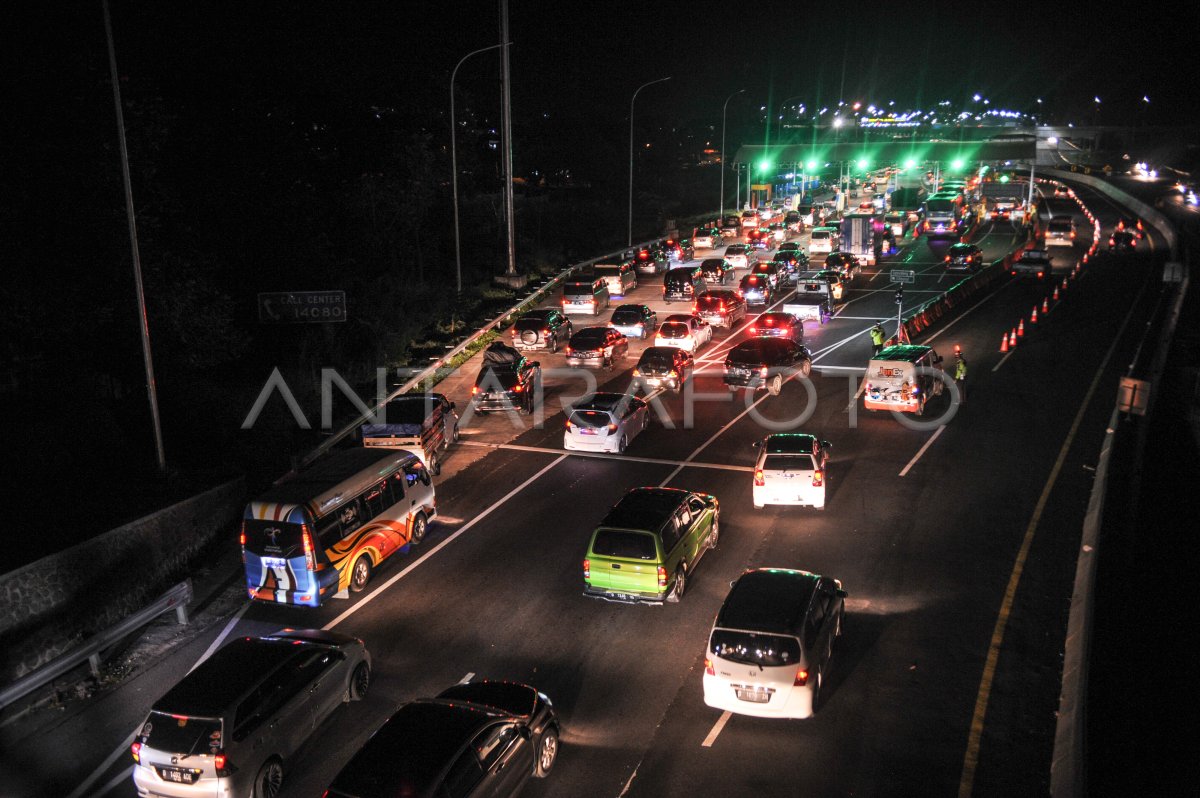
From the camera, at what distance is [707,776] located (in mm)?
10953

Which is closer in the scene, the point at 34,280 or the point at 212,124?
the point at 34,280

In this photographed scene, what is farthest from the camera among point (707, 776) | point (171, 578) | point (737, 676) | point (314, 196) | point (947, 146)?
point (947, 146)

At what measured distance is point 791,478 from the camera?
19219mm

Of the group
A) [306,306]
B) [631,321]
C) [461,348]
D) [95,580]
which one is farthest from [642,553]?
[631,321]

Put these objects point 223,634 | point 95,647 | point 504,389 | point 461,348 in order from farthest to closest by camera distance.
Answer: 1. point 461,348
2. point 504,389
3. point 223,634
4. point 95,647

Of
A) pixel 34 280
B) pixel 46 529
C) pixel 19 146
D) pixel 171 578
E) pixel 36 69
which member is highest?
pixel 36 69

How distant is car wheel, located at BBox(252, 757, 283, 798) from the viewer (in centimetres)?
1068

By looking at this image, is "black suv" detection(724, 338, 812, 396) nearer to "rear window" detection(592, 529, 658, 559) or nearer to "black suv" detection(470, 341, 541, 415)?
"black suv" detection(470, 341, 541, 415)

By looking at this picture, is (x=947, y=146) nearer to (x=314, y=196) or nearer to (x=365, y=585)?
(x=314, y=196)

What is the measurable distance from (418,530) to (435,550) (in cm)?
58

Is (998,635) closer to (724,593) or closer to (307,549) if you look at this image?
(724,593)

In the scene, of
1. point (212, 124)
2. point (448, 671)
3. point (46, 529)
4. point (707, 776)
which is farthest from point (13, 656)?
point (212, 124)

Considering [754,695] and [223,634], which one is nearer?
[754,695]

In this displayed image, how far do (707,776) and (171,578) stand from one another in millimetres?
12101
